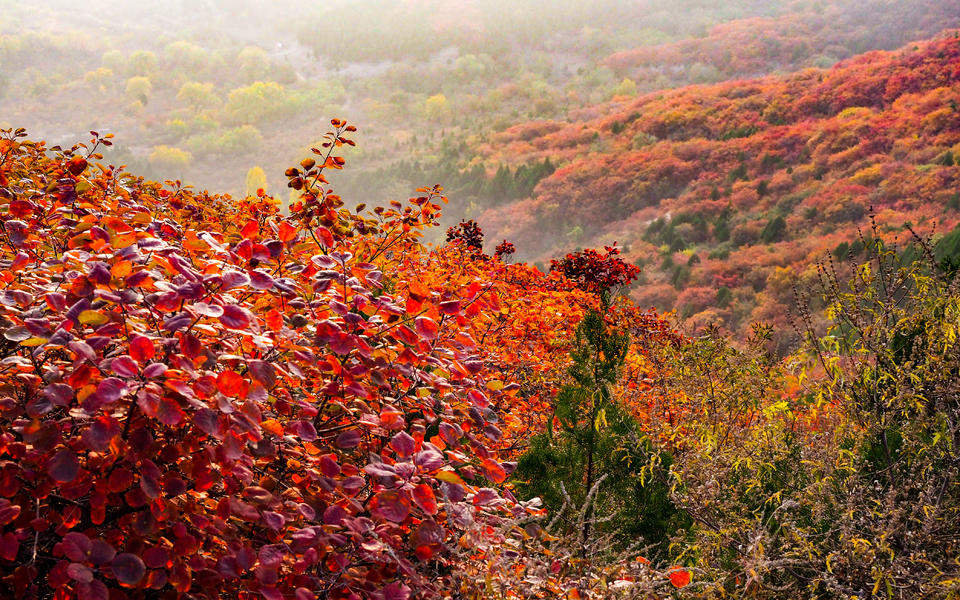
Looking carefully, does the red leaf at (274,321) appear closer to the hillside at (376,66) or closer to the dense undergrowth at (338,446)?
the dense undergrowth at (338,446)

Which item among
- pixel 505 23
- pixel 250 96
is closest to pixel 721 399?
pixel 250 96

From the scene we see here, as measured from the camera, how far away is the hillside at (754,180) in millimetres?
17953

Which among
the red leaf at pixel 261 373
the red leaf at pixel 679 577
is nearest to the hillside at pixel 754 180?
the red leaf at pixel 679 577

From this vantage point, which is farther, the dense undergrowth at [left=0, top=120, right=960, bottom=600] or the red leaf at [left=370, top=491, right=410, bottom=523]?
the red leaf at [left=370, top=491, right=410, bottom=523]

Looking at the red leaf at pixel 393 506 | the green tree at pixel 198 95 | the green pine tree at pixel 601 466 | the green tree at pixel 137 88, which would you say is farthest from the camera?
the green tree at pixel 198 95

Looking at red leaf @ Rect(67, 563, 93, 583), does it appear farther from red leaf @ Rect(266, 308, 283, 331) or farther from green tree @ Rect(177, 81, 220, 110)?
green tree @ Rect(177, 81, 220, 110)

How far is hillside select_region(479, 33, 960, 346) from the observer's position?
58.9 ft

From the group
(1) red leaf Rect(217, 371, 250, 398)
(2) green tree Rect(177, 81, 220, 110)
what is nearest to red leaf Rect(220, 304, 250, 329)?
(1) red leaf Rect(217, 371, 250, 398)

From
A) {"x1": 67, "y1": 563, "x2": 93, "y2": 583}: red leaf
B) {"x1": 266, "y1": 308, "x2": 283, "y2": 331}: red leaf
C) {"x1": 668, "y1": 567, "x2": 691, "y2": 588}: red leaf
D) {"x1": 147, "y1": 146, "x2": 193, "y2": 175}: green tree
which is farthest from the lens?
{"x1": 147, "y1": 146, "x2": 193, "y2": 175}: green tree

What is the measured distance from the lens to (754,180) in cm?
2388

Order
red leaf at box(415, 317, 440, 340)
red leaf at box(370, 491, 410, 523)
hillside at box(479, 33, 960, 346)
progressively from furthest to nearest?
hillside at box(479, 33, 960, 346) < red leaf at box(415, 317, 440, 340) < red leaf at box(370, 491, 410, 523)

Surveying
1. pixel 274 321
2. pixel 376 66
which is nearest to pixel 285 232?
pixel 274 321

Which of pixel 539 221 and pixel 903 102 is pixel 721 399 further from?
pixel 903 102

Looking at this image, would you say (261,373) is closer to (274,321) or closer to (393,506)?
(274,321)
